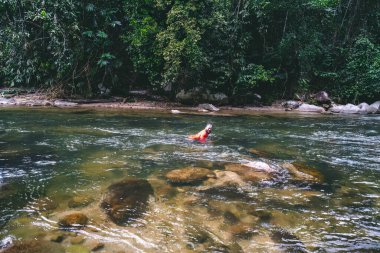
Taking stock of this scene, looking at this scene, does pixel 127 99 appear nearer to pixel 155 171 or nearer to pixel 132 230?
pixel 155 171

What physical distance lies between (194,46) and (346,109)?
833 centimetres

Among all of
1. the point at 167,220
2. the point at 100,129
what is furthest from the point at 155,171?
the point at 100,129

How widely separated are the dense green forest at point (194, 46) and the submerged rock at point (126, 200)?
9.94 m

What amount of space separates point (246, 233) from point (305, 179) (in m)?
2.37

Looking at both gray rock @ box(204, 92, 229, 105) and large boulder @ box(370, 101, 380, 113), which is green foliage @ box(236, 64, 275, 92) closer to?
gray rock @ box(204, 92, 229, 105)

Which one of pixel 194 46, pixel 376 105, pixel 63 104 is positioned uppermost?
pixel 194 46

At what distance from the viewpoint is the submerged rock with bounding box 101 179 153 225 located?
4147 mm

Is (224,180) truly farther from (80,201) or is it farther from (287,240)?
(80,201)

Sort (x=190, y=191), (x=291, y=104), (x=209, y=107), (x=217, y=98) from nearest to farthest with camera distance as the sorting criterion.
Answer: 1. (x=190, y=191)
2. (x=209, y=107)
3. (x=217, y=98)
4. (x=291, y=104)

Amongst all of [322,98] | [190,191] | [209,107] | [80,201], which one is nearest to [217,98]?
[209,107]

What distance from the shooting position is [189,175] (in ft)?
18.8

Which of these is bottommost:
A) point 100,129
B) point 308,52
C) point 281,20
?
point 100,129

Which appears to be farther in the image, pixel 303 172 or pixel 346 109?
pixel 346 109

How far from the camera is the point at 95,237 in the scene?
3.58 meters
